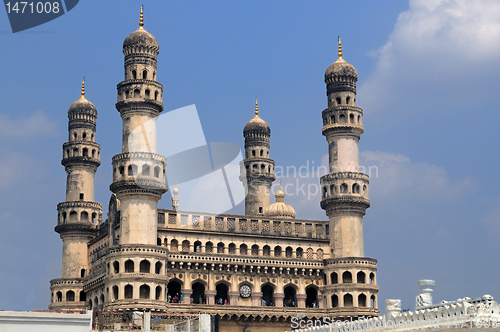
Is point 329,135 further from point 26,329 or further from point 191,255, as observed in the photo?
point 26,329

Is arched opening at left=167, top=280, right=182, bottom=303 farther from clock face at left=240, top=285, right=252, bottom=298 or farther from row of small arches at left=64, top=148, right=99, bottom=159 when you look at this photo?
row of small arches at left=64, top=148, right=99, bottom=159

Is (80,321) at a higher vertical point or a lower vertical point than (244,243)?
lower

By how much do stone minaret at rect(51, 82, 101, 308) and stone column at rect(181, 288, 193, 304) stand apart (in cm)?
1151

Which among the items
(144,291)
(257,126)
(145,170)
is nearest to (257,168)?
(257,126)

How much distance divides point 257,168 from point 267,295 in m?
15.5

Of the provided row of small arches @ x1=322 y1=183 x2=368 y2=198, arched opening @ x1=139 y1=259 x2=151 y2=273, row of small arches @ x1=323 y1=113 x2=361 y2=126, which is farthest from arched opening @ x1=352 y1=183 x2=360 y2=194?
arched opening @ x1=139 y1=259 x2=151 y2=273

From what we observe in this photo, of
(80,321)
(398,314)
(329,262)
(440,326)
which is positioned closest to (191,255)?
(329,262)

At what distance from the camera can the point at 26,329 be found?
36.2 metres

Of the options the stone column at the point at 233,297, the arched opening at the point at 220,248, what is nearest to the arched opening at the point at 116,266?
the arched opening at the point at 220,248

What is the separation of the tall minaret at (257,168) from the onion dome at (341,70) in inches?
497

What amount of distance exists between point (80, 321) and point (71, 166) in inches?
1415

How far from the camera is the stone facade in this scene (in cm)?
5778

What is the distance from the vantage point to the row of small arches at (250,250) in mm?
62072

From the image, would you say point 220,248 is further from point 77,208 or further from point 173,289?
point 77,208
